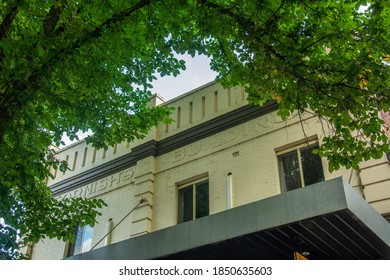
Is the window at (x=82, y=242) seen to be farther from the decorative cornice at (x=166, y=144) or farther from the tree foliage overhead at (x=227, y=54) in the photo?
the tree foliage overhead at (x=227, y=54)

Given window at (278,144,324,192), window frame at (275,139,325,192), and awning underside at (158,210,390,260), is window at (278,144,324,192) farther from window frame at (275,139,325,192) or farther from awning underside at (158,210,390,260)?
awning underside at (158,210,390,260)

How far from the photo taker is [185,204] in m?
12.0

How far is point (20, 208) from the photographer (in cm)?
900

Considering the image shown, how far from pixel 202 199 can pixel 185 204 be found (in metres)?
0.59

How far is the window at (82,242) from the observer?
12938 millimetres

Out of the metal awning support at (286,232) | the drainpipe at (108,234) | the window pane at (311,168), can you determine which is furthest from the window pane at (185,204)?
the window pane at (311,168)

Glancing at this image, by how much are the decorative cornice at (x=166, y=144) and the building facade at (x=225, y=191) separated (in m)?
0.03

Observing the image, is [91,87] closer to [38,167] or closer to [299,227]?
[38,167]

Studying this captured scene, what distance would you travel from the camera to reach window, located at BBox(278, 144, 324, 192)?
1009 cm

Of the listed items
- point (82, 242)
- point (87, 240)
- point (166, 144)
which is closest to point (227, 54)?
point (166, 144)

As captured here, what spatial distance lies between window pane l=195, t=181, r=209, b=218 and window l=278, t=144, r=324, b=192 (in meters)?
2.11

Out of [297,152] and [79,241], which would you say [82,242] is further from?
[297,152]

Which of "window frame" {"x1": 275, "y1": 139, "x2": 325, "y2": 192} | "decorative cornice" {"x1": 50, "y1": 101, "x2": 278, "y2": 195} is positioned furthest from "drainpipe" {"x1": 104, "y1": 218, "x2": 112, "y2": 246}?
"window frame" {"x1": 275, "y1": 139, "x2": 325, "y2": 192}

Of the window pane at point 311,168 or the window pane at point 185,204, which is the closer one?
the window pane at point 311,168
